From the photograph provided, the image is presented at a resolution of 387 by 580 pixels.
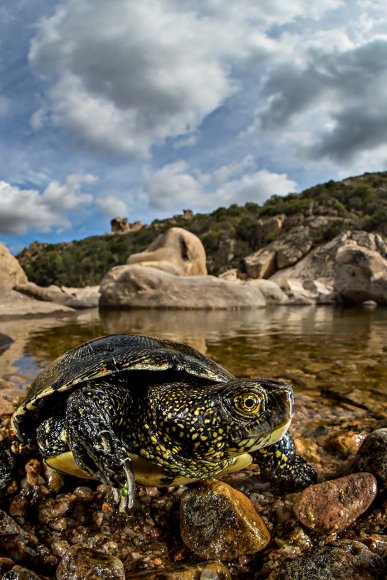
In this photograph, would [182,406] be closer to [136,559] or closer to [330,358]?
[136,559]

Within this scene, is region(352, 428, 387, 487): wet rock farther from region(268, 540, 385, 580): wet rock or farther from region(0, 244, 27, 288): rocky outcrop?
region(0, 244, 27, 288): rocky outcrop

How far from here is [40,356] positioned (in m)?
6.57

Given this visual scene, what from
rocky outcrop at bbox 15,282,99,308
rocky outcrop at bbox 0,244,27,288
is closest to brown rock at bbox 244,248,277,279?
rocky outcrop at bbox 15,282,99,308

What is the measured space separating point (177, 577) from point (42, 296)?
2061 centimetres

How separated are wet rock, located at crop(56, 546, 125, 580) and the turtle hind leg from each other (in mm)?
1033

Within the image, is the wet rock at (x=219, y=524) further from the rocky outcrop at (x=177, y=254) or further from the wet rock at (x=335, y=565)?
the rocky outcrop at (x=177, y=254)

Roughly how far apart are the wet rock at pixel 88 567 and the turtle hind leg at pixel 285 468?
103 centimetres

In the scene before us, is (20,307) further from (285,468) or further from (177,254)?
(285,468)

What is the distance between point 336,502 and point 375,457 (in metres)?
0.38

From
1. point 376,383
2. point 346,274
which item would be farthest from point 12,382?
point 346,274

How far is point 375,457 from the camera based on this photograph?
214 centimetres

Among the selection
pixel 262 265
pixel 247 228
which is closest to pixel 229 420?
pixel 262 265

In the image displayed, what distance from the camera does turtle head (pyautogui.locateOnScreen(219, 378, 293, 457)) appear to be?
1.66 m

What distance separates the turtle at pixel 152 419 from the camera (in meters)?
1.65
